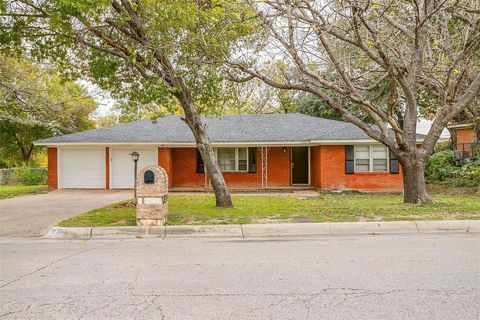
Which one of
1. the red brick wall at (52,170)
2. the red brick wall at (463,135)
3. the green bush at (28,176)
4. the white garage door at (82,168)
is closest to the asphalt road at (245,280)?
the white garage door at (82,168)

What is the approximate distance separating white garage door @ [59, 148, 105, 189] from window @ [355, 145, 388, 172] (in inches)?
508

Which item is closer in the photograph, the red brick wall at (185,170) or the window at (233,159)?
the window at (233,159)

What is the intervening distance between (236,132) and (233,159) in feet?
4.73

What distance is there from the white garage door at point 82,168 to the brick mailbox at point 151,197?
12.0m

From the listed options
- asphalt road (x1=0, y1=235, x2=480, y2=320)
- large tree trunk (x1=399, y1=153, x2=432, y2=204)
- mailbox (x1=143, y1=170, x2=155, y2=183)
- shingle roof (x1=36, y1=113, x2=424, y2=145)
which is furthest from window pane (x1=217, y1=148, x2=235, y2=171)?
asphalt road (x1=0, y1=235, x2=480, y2=320)

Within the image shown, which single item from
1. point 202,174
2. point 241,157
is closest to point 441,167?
point 241,157

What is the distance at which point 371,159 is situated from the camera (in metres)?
18.6

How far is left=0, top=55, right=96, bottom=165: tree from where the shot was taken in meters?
13.1

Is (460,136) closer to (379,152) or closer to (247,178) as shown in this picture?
(379,152)

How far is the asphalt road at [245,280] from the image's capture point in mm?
3951

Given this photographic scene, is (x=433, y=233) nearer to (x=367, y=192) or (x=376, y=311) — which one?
(x=376, y=311)

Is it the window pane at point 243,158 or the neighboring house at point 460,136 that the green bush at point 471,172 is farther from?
the window pane at point 243,158

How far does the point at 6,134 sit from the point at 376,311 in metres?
31.4

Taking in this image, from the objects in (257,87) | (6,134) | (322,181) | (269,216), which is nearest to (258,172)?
(322,181)
